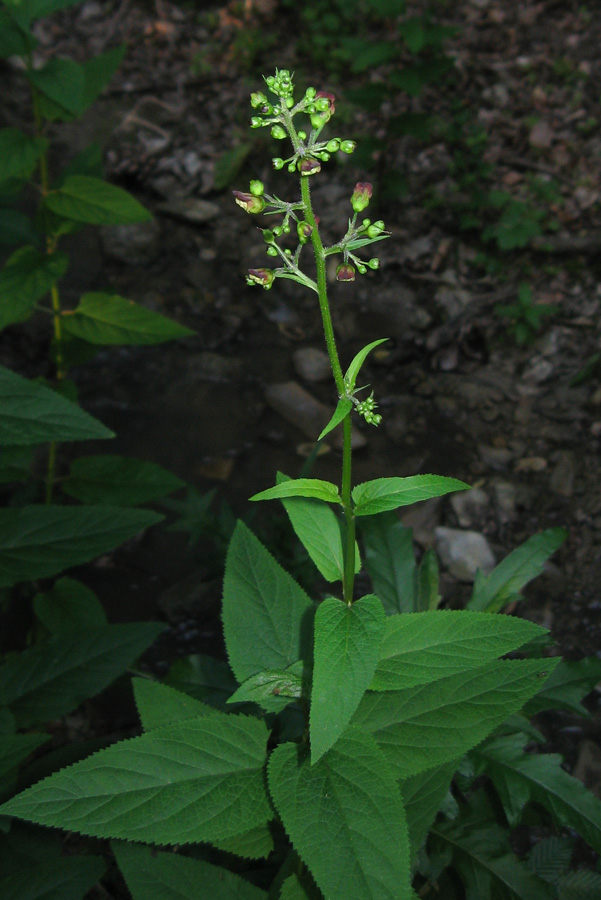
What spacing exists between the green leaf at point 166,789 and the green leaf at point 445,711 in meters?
0.32

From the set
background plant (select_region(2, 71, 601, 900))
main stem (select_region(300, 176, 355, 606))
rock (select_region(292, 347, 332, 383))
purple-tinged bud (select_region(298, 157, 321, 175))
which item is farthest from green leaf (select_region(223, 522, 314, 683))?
rock (select_region(292, 347, 332, 383))

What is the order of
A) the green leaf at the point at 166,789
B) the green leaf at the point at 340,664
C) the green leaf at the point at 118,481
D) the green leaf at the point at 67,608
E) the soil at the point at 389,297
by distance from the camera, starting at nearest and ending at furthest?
the green leaf at the point at 340,664
the green leaf at the point at 166,789
the green leaf at the point at 67,608
the green leaf at the point at 118,481
the soil at the point at 389,297

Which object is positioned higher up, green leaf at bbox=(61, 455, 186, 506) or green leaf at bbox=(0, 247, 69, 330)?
green leaf at bbox=(0, 247, 69, 330)

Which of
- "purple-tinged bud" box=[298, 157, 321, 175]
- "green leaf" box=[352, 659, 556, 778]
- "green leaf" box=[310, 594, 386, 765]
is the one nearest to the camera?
"purple-tinged bud" box=[298, 157, 321, 175]

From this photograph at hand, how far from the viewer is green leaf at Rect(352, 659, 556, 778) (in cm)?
170

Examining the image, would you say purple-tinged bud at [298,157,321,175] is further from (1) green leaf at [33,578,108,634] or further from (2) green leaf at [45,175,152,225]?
(1) green leaf at [33,578,108,634]

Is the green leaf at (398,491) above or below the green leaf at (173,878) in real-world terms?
above

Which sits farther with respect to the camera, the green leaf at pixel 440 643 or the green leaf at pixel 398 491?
the green leaf at pixel 440 643

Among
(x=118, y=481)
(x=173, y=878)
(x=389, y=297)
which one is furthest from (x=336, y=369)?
(x=389, y=297)

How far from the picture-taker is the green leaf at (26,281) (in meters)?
2.71

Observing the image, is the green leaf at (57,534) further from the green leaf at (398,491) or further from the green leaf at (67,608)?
the green leaf at (398,491)

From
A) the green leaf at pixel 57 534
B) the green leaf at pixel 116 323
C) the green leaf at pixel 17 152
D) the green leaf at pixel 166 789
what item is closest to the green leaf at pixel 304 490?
the green leaf at pixel 166 789

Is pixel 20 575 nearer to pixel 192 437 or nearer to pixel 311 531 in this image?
pixel 311 531

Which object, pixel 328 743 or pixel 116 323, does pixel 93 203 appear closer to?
pixel 116 323
